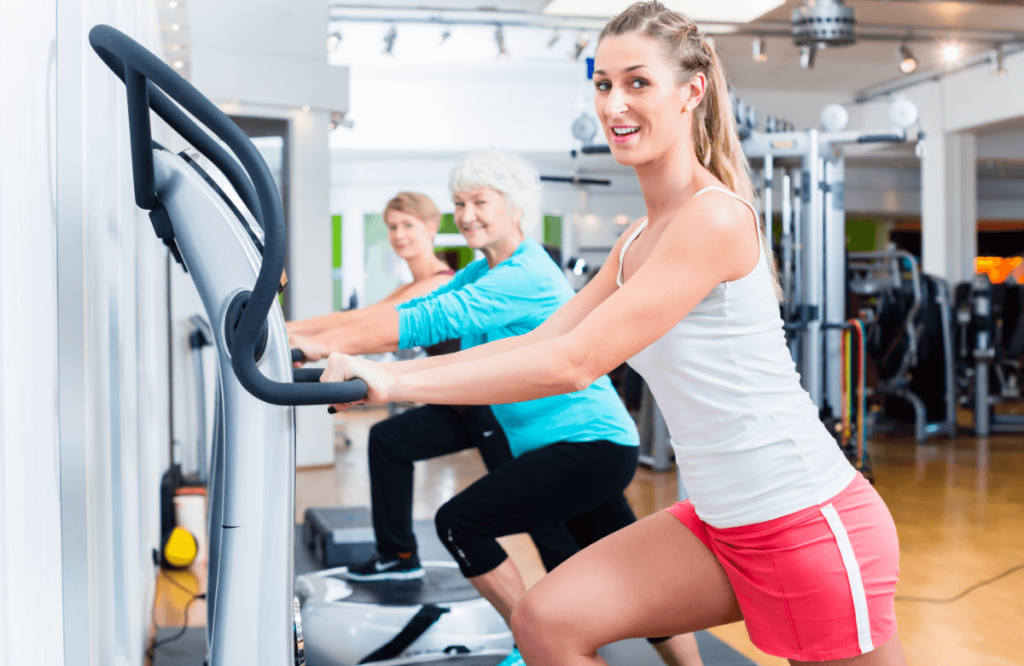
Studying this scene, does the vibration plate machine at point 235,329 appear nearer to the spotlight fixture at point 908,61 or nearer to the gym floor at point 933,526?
the gym floor at point 933,526

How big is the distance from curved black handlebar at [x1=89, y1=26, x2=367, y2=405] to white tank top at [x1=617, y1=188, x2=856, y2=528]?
51 cm

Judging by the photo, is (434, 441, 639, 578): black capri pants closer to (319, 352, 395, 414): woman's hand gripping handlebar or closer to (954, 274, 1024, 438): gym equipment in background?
(319, 352, 395, 414): woman's hand gripping handlebar

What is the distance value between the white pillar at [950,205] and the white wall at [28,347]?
36.6ft

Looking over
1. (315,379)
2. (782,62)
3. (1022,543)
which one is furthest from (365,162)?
(315,379)

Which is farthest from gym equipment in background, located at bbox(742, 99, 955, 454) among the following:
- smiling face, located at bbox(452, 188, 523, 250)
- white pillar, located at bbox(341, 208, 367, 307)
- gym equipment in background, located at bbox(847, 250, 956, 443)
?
white pillar, located at bbox(341, 208, 367, 307)

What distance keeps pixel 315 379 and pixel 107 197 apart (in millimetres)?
877

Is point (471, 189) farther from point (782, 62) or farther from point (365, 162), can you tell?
point (365, 162)

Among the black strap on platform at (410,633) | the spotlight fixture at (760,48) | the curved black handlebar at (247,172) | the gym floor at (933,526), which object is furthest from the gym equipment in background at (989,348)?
the curved black handlebar at (247,172)

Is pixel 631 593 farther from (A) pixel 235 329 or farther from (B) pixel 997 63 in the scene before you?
(B) pixel 997 63

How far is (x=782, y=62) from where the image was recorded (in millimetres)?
10914

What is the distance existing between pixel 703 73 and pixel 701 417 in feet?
1.76

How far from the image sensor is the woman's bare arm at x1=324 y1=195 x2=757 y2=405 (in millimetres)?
1239

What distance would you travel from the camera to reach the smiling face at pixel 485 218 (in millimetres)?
2482

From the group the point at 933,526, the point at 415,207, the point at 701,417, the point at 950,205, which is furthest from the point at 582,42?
the point at 701,417
